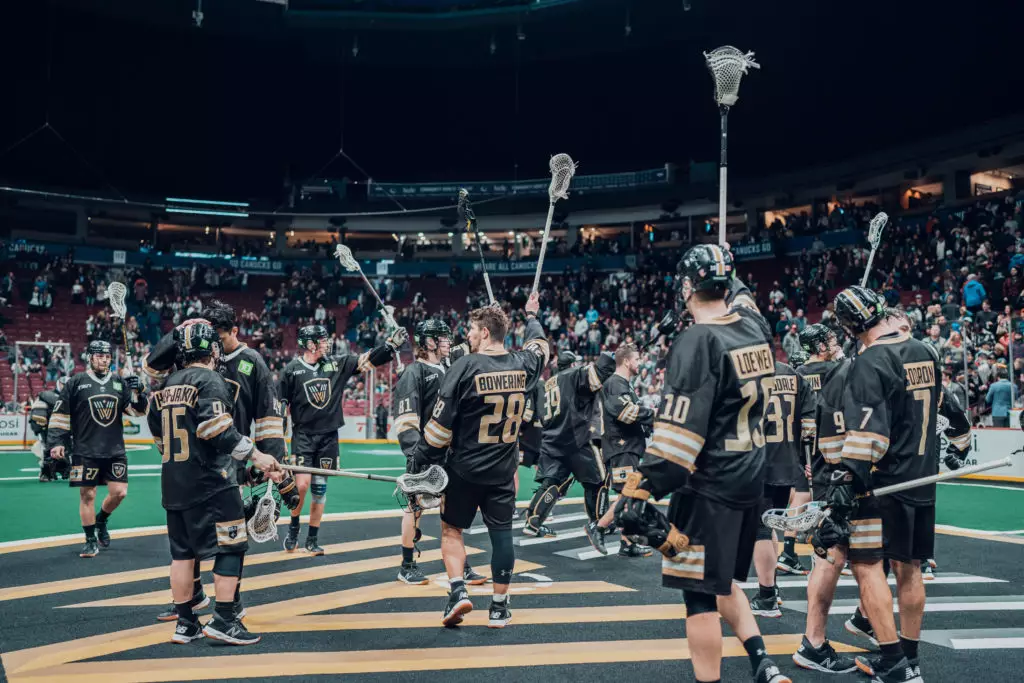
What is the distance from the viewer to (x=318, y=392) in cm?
837

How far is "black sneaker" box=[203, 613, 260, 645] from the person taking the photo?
17.1 feet

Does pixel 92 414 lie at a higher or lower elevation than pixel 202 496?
higher

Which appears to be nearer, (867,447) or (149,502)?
(867,447)

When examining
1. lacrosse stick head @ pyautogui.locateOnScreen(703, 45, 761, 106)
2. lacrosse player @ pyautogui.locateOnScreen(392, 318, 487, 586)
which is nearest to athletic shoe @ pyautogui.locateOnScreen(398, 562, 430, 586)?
lacrosse player @ pyautogui.locateOnScreen(392, 318, 487, 586)

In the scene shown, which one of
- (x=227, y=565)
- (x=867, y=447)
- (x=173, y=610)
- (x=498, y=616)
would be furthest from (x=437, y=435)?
(x=867, y=447)

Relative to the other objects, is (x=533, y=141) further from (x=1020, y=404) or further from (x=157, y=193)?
(x=1020, y=404)

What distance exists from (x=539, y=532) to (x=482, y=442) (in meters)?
3.89

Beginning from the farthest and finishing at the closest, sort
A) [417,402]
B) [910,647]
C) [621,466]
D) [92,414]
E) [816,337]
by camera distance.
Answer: [621,466], [92,414], [816,337], [417,402], [910,647]

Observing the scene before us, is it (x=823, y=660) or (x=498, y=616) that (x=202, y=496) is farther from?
(x=823, y=660)

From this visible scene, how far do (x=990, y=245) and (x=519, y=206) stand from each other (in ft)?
65.1

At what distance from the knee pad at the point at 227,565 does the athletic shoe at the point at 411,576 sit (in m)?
2.06

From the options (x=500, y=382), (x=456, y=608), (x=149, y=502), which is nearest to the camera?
(x=456, y=608)

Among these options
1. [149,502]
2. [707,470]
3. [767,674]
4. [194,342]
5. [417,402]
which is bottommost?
[149,502]

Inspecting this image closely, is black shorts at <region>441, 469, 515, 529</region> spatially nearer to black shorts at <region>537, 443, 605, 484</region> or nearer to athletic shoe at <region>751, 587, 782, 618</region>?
athletic shoe at <region>751, 587, 782, 618</region>
